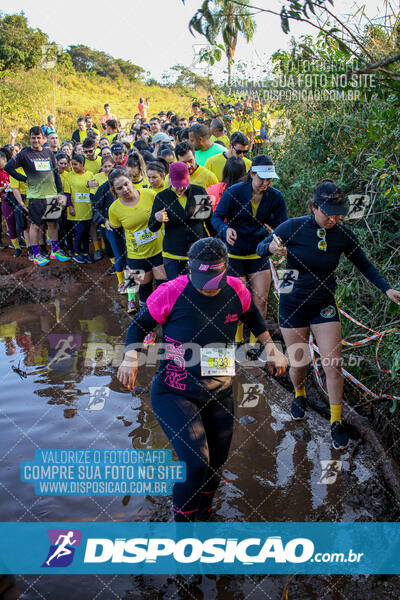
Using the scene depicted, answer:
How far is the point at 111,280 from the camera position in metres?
10.1

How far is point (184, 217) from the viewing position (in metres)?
6.04

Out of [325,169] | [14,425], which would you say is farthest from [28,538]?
[325,169]

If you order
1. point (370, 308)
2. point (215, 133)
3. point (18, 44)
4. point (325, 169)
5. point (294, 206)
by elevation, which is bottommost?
point (370, 308)

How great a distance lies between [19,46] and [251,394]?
94.0 feet

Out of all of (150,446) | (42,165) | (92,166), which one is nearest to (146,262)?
(150,446)

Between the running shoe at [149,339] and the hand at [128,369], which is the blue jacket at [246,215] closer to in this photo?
the running shoe at [149,339]

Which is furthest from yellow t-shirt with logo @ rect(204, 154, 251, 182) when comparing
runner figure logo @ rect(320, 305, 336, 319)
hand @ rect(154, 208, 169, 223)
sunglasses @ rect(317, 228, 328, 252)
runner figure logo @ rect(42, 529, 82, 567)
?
runner figure logo @ rect(42, 529, 82, 567)

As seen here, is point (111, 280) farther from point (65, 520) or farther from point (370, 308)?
point (65, 520)

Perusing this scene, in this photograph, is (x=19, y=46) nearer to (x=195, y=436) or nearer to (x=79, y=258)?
(x=79, y=258)

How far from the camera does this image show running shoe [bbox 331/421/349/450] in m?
4.43

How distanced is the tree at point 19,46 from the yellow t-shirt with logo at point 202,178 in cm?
2238

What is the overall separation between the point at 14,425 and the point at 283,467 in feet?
9.01

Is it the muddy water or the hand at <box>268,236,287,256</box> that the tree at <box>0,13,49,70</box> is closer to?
the muddy water

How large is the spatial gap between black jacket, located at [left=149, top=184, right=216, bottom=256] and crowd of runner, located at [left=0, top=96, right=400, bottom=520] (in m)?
0.01
